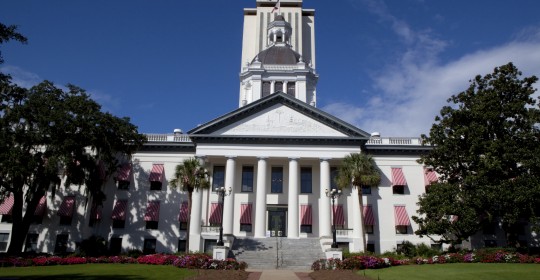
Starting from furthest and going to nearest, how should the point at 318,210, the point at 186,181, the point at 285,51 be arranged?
the point at 285,51
the point at 318,210
the point at 186,181

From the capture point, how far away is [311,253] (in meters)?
33.6

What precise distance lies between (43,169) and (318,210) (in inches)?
962

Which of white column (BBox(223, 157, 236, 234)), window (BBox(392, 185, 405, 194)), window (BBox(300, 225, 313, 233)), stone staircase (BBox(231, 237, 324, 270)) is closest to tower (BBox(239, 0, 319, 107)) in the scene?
white column (BBox(223, 157, 236, 234))

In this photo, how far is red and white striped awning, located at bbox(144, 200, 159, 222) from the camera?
3962 cm

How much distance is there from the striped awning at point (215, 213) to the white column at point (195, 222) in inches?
87.4

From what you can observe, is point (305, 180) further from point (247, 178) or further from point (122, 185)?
point (122, 185)

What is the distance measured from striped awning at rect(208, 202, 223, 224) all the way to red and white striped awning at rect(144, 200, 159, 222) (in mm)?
5223

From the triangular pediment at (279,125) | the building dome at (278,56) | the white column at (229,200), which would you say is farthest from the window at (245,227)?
the building dome at (278,56)

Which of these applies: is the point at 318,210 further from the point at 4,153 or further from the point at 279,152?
the point at 4,153

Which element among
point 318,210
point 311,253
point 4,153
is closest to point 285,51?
point 318,210

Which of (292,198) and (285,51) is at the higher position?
(285,51)

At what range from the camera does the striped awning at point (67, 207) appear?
39.3 metres

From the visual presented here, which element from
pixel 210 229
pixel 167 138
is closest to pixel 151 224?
pixel 210 229

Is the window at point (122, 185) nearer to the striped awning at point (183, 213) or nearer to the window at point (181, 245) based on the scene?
the striped awning at point (183, 213)
